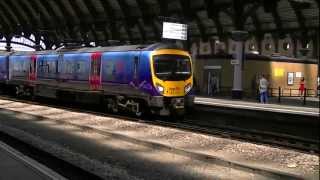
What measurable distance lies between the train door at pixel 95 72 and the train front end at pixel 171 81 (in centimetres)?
422

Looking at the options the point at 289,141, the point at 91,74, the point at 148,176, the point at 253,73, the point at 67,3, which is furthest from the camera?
the point at 67,3

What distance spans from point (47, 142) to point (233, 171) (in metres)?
5.48

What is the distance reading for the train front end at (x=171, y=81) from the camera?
21.6m

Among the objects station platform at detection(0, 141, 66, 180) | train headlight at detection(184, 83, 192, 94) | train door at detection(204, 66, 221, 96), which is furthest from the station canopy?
station platform at detection(0, 141, 66, 180)

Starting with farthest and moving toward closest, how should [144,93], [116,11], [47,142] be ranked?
[116,11], [144,93], [47,142]

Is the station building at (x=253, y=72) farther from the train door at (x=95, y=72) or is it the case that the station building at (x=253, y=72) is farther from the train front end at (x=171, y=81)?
the train front end at (x=171, y=81)

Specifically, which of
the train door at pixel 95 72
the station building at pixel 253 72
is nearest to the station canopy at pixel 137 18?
the station building at pixel 253 72

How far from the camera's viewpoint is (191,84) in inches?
904

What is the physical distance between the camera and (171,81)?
72.1ft

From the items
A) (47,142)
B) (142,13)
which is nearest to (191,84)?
(47,142)

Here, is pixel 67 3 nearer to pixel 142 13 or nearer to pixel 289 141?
pixel 142 13

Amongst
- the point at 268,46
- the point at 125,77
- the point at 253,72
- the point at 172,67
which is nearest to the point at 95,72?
the point at 125,77

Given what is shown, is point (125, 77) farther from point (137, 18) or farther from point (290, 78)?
point (137, 18)

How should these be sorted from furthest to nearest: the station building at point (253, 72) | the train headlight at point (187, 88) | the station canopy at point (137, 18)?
the station building at point (253, 72), the station canopy at point (137, 18), the train headlight at point (187, 88)
